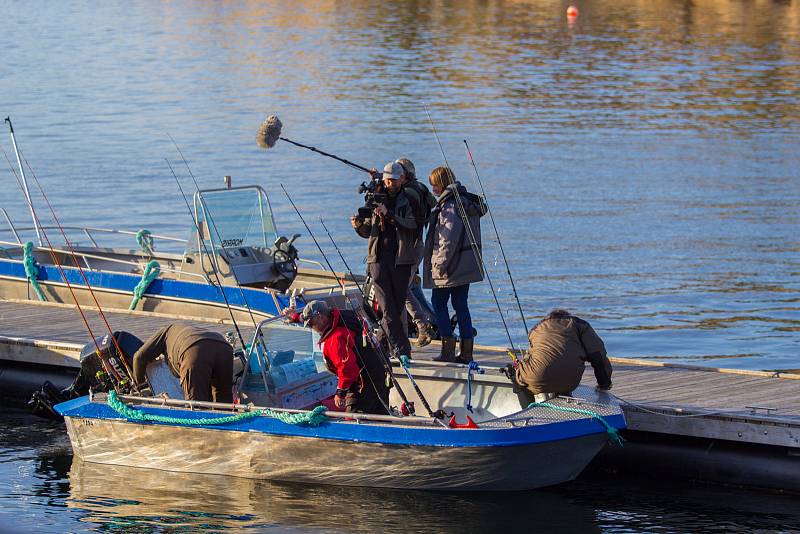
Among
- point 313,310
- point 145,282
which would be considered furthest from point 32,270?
point 313,310

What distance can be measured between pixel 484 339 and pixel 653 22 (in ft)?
143

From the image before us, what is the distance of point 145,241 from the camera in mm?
16781

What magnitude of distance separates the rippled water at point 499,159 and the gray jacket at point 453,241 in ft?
6.79

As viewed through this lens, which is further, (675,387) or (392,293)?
(392,293)

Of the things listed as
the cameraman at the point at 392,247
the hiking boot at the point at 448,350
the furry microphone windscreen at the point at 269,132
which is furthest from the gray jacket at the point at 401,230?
the furry microphone windscreen at the point at 269,132

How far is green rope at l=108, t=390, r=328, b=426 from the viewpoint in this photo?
9930 mm

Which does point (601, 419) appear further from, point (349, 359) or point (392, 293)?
point (392, 293)

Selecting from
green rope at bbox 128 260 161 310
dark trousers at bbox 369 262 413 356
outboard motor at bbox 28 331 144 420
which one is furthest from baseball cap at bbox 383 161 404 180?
green rope at bbox 128 260 161 310

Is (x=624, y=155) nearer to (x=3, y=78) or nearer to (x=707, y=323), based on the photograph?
(x=707, y=323)

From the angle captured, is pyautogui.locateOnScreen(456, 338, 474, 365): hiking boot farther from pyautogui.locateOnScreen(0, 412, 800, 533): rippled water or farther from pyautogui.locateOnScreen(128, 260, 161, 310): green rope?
pyautogui.locateOnScreen(128, 260, 161, 310): green rope

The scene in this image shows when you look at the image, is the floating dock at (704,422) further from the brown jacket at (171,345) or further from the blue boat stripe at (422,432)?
the brown jacket at (171,345)

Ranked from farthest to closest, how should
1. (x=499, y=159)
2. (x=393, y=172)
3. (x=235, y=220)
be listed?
(x=499, y=159)
(x=235, y=220)
(x=393, y=172)

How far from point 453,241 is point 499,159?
58.7ft

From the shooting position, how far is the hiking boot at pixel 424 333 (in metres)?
12.7
